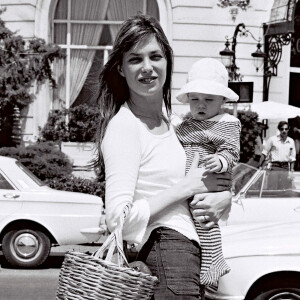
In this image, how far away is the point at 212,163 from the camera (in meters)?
3.01

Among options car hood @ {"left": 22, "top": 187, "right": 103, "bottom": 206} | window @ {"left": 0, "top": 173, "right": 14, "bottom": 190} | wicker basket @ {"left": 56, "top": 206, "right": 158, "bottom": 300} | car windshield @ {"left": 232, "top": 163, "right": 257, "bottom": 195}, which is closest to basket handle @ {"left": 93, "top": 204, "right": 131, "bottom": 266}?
wicker basket @ {"left": 56, "top": 206, "right": 158, "bottom": 300}

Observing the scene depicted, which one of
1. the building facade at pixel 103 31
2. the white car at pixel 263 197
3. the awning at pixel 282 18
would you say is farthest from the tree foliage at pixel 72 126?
the white car at pixel 263 197

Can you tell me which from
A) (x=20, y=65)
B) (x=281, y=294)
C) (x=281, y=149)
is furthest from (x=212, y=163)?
(x=20, y=65)

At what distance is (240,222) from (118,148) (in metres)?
5.81

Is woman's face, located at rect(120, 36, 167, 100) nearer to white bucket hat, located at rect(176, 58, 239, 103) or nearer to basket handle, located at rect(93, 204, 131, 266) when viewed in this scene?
white bucket hat, located at rect(176, 58, 239, 103)

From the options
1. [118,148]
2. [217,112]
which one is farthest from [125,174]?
[217,112]

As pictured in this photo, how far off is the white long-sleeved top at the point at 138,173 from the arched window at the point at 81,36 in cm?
1762

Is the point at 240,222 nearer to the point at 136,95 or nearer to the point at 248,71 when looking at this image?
the point at 136,95

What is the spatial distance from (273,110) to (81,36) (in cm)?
562

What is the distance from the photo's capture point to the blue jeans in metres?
2.82

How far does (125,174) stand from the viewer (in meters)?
2.80

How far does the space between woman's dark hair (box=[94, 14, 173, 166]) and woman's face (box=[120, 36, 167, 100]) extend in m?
0.02

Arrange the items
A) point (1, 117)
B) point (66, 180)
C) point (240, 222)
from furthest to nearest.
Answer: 1. point (1, 117)
2. point (66, 180)
3. point (240, 222)

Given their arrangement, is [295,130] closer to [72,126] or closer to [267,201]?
[72,126]
